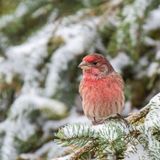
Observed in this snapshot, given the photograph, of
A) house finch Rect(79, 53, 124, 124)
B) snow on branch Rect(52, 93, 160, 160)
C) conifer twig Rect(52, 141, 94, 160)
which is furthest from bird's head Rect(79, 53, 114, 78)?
snow on branch Rect(52, 93, 160, 160)

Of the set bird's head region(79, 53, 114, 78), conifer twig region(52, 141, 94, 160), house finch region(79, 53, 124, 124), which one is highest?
bird's head region(79, 53, 114, 78)

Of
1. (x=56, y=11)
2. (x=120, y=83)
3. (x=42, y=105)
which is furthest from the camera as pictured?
(x=56, y=11)

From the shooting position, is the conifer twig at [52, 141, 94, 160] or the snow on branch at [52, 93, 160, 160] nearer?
the snow on branch at [52, 93, 160, 160]

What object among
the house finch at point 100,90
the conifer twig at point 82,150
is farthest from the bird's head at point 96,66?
the conifer twig at point 82,150

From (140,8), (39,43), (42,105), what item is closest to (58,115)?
(42,105)

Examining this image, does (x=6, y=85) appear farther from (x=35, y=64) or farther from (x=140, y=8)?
(x=140, y=8)

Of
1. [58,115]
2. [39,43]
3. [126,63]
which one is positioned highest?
[39,43]

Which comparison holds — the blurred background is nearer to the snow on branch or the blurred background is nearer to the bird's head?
the bird's head

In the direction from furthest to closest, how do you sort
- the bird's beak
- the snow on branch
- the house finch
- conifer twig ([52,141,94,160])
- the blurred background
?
the blurred background
the bird's beak
the house finch
conifer twig ([52,141,94,160])
the snow on branch
